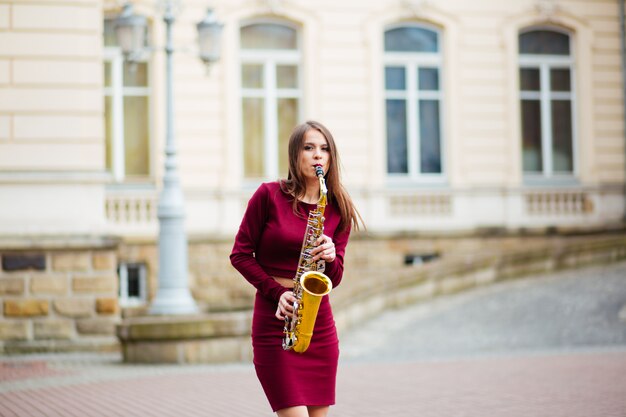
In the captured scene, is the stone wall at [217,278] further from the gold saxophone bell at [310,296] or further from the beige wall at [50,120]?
the gold saxophone bell at [310,296]

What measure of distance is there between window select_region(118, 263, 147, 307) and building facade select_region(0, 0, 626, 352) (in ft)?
0.11

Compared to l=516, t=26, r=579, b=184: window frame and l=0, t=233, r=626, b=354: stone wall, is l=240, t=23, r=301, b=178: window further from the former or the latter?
l=516, t=26, r=579, b=184: window frame

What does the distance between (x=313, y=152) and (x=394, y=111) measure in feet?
56.9

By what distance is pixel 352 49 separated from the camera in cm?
2216

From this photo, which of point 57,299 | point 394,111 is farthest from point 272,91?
point 57,299

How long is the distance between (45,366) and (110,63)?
8253mm

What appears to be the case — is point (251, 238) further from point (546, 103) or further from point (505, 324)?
point (546, 103)

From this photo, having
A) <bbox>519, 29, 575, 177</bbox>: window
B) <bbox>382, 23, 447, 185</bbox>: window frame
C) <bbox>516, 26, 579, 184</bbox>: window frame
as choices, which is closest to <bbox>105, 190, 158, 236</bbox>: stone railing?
<bbox>382, 23, 447, 185</bbox>: window frame

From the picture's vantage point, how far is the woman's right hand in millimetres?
5535

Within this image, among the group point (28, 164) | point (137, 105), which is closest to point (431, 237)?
point (137, 105)

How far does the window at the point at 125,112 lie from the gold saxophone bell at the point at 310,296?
51.7ft

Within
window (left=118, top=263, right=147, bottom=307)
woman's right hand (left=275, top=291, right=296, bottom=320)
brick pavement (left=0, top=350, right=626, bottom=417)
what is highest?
woman's right hand (left=275, top=291, right=296, bottom=320)

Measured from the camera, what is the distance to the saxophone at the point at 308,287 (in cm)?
546

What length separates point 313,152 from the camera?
231 inches
